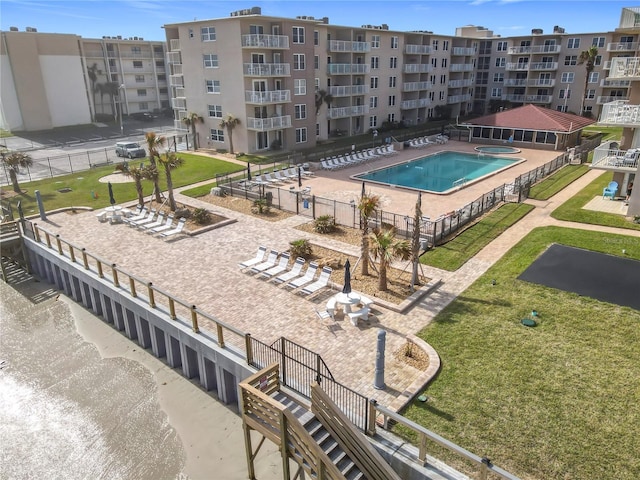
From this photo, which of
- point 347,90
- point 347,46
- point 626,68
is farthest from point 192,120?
point 626,68

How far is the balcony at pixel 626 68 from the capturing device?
26.4 metres

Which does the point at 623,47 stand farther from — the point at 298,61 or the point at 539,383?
the point at 539,383

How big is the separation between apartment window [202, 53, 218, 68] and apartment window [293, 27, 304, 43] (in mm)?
8075

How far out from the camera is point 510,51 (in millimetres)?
67000

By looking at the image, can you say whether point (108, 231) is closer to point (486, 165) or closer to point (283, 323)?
point (283, 323)

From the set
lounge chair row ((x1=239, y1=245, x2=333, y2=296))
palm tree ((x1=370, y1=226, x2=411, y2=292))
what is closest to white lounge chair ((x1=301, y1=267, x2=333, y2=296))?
lounge chair row ((x1=239, y1=245, x2=333, y2=296))

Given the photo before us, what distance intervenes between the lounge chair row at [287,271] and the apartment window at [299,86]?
30358 mm

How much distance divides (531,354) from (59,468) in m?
14.4

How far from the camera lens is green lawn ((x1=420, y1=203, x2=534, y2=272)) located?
21578 millimetres

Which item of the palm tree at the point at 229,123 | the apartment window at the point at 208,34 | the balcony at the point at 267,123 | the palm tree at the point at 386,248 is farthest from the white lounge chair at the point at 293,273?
the apartment window at the point at 208,34

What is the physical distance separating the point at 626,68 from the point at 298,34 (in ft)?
98.6

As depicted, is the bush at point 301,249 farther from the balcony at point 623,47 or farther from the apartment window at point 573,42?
the apartment window at point 573,42

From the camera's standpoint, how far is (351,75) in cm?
5438

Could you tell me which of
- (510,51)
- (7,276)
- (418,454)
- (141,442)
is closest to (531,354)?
(418,454)
